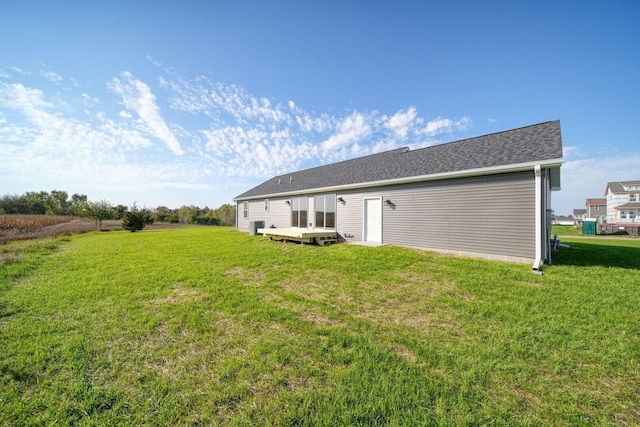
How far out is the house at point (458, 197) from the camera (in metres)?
6.46

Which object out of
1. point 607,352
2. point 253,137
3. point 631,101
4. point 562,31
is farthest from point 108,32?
point 631,101

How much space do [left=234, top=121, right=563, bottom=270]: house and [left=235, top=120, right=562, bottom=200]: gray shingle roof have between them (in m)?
0.03

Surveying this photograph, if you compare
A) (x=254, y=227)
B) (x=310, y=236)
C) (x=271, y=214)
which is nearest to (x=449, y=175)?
(x=310, y=236)

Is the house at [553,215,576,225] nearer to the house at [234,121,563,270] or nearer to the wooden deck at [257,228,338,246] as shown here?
the house at [234,121,563,270]

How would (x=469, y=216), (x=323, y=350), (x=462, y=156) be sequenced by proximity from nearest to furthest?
(x=323, y=350) → (x=469, y=216) → (x=462, y=156)

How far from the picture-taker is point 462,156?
835 cm

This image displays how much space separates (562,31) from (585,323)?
403 inches

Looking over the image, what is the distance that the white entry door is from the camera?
980cm

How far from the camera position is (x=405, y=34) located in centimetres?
934

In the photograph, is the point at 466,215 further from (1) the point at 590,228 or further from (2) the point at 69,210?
(2) the point at 69,210

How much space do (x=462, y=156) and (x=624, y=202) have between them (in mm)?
41032

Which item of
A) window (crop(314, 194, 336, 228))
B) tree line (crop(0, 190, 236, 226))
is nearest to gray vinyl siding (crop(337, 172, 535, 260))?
window (crop(314, 194, 336, 228))

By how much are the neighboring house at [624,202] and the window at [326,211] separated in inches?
1565

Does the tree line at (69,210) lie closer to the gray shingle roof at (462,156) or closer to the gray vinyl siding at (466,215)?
the gray shingle roof at (462,156)
